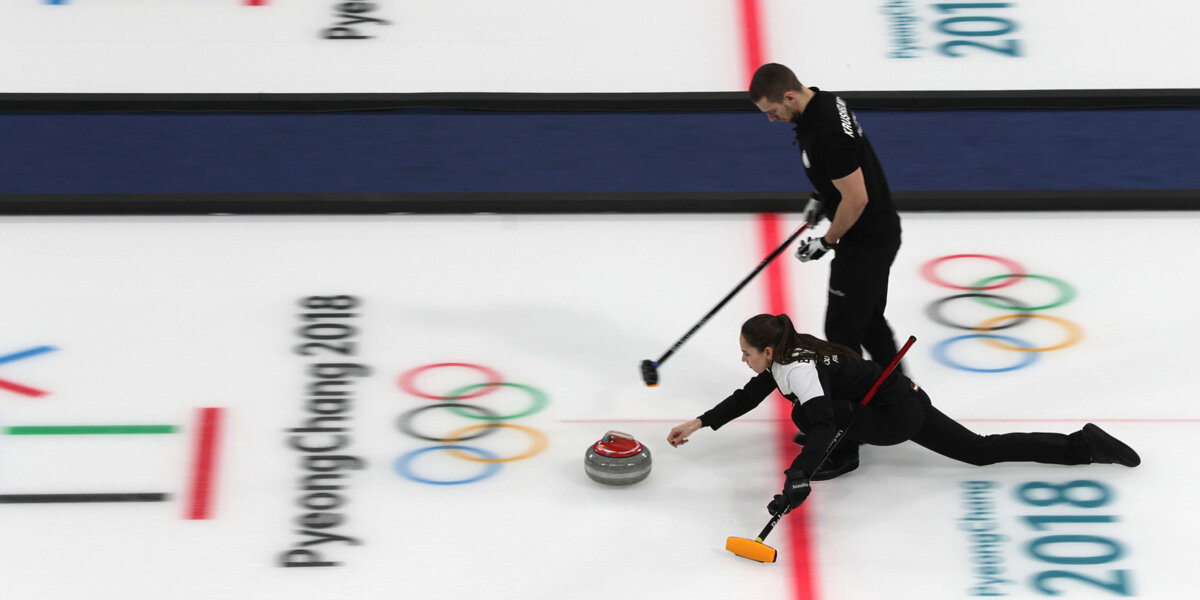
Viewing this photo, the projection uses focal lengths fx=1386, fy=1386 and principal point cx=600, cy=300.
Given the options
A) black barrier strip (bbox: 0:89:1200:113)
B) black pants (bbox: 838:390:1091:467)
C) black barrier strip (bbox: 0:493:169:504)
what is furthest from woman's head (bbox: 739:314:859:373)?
black barrier strip (bbox: 0:89:1200:113)

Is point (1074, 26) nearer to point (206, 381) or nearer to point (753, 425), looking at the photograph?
point (753, 425)

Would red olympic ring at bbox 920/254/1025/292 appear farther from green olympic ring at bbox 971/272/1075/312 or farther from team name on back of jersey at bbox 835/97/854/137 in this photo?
team name on back of jersey at bbox 835/97/854/137

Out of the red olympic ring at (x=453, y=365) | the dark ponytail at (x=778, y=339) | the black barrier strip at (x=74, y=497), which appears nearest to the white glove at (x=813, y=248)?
the dark ponytail at (x=778, y=339)

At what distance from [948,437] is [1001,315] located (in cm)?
88

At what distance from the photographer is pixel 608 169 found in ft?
18.3

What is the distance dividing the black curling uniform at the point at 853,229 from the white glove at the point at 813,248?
0.05m

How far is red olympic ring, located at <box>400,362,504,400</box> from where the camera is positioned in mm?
4629

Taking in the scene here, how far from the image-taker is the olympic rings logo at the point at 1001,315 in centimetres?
481

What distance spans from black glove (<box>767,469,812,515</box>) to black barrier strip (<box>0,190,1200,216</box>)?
1.67m

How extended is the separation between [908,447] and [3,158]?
374cm

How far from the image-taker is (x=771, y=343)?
158 inches

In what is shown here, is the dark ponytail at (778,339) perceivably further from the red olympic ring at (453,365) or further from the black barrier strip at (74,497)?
the black barrier strip at (74,497)

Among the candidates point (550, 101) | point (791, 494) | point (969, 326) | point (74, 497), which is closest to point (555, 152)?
point (550, 101)

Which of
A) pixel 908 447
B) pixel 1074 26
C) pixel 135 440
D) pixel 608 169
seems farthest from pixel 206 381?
pixel 1074 26
